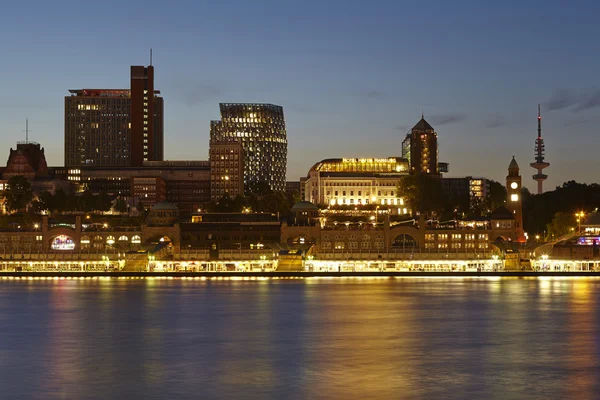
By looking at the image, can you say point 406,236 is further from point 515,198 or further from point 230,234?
point 230,234

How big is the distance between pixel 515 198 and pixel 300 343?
114 m

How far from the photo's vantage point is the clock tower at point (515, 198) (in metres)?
182

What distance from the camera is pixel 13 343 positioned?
7744cm

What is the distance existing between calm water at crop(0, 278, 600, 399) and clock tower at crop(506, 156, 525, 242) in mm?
58423

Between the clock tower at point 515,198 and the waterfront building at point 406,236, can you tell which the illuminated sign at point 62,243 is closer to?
the waterfront building at point 406,236

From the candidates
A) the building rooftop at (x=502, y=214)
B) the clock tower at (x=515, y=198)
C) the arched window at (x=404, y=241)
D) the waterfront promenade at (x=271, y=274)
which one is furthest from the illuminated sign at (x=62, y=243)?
the clock tower at (x=515, y=198)

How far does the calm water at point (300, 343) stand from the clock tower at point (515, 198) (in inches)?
2300

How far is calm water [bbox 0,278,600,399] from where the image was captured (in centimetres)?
6025

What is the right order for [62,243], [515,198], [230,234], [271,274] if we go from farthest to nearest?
[515,198]
[62,243]
[230,234]
[271,274]

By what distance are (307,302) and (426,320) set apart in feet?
58.3

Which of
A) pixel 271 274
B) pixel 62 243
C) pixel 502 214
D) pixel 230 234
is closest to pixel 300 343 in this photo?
pixel 271 274

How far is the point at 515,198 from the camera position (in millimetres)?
185625

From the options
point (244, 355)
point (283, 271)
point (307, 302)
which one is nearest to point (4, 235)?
point (283, 271)

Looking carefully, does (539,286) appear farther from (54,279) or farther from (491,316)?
(54,279)
